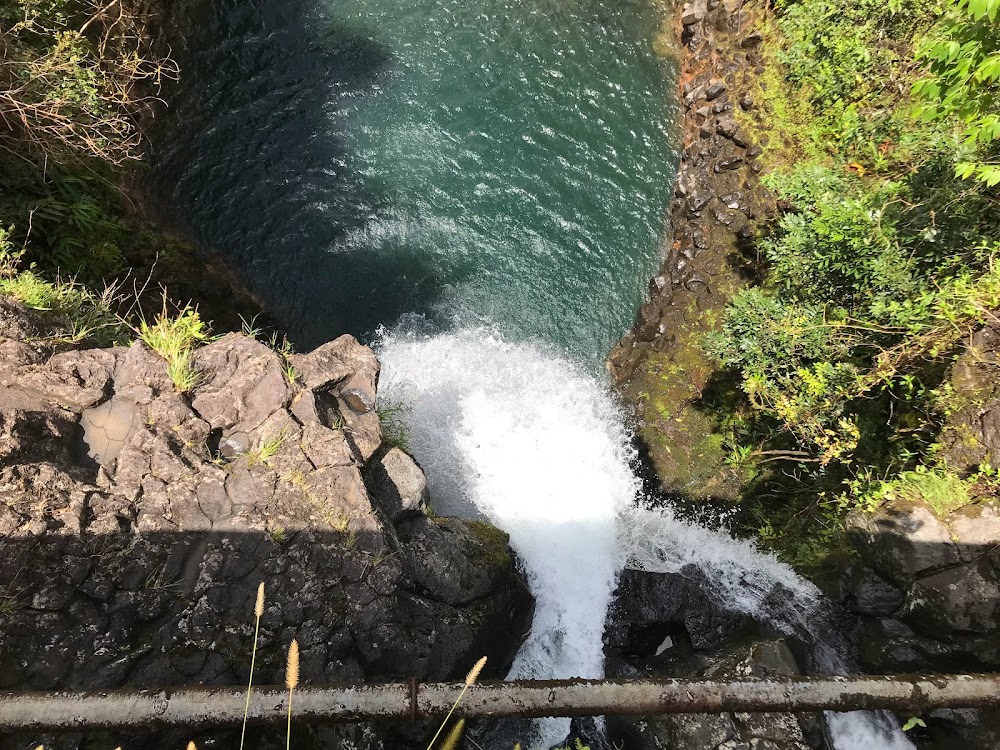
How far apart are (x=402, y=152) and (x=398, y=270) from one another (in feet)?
8.80

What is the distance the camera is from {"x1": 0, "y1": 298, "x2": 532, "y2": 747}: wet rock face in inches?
172

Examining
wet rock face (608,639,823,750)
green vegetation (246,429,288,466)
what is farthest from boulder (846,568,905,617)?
green vegetation (246,429,288,466)

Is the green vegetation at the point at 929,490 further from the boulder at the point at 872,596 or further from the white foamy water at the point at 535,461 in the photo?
A: the white foamy water at the point at 535,461

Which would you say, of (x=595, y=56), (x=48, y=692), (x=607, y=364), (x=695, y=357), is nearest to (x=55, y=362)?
(x=48, y=692)

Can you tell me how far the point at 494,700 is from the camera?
138 inches

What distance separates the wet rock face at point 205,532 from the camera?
4.37 meters

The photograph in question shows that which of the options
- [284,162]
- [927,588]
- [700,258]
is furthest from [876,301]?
[284,162]

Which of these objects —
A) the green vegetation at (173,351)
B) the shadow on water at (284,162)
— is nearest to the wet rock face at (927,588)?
the shadow on water at (284,162)

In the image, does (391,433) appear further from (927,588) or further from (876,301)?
(927,588)

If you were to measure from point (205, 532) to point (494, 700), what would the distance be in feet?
9.76

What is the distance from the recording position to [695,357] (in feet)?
30.9

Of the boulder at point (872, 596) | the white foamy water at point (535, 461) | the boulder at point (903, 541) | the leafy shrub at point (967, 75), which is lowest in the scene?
the white foamy water at point (535, 461)

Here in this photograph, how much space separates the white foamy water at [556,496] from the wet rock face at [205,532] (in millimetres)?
2060

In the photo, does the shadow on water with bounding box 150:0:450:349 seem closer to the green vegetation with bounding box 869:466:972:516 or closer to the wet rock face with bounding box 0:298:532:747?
the wet rock face with bounding box 0:298:532:747
